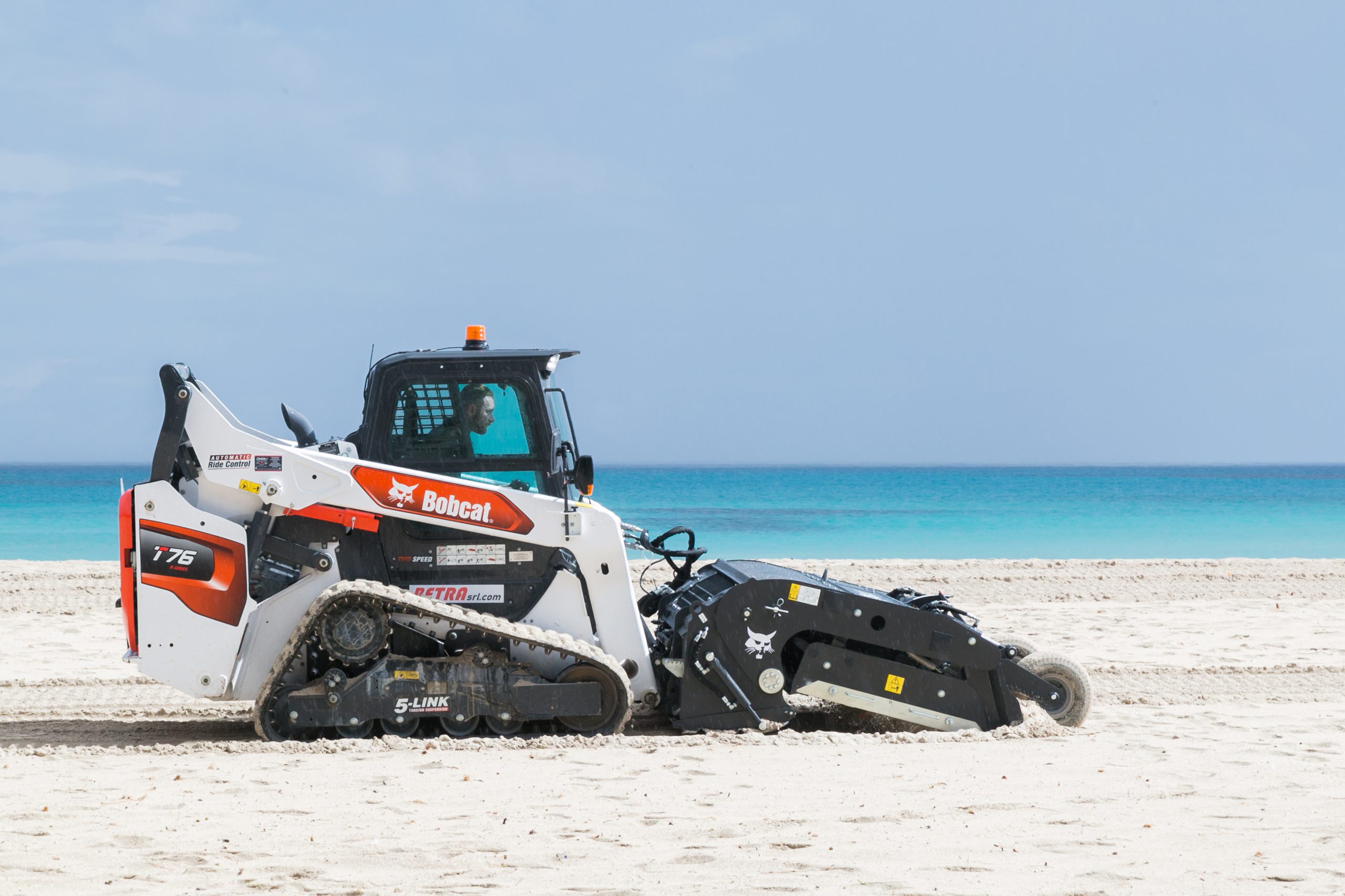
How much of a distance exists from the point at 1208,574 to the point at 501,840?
15595mm

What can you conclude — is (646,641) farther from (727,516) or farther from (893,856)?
(727,516)

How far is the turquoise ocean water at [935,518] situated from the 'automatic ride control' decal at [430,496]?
21223 millimetres

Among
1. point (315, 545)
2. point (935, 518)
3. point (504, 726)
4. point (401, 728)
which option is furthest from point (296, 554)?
point (935, 518)

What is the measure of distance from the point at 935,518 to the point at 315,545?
3870cm

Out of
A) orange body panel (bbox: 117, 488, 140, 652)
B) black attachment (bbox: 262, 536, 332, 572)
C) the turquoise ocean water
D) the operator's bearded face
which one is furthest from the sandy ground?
the turquoise ocean water

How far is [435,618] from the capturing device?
6.83m

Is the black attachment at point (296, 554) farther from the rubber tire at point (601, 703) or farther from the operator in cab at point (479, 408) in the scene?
the rubber tire at point (601, 703)

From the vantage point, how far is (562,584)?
7.10 m

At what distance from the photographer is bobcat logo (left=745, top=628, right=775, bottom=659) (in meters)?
7.05

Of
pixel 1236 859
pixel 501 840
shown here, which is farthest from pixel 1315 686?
pixel 501 840

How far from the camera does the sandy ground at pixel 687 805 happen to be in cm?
471

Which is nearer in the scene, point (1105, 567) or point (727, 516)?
point (1105, 567)

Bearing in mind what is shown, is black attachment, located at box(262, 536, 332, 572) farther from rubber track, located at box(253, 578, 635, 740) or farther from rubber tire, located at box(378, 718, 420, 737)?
rubber tire, located at box(378, 718, 420, 737)

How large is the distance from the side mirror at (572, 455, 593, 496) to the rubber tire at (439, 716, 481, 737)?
1407 millimetres
